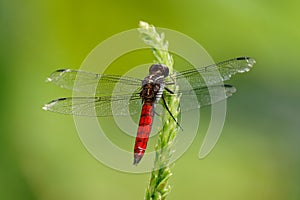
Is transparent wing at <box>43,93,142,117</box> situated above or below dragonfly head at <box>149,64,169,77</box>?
below

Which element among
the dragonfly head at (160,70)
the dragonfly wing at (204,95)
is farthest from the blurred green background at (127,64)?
the dragonfly head at (160,70)

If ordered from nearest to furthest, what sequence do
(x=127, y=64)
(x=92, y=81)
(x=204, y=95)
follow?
(x=204, y=95), (x=92, y=81), (x=127, y=64)

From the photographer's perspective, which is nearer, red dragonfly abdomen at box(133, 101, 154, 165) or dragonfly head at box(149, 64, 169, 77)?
dragonfly head at box(149, 64, 169, 77)

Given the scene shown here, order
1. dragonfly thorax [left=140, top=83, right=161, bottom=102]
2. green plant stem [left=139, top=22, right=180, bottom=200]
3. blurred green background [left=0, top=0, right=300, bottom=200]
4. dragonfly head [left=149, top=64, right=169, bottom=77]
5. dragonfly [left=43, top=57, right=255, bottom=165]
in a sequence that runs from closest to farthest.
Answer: green plant stem [left=139, top=22, right=180, bottom=200]
dragonfly head [left=149, top=64, right=169, bottom=77]
dragonfly thorax [left=140, top=83, right=161, bottom=102]
dragonfly [left=43, top=57, right=255, bottom=165]
blurred green background [left=0, top=0, right=300, bottom=200]

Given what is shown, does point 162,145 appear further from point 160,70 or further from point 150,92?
point 150,92

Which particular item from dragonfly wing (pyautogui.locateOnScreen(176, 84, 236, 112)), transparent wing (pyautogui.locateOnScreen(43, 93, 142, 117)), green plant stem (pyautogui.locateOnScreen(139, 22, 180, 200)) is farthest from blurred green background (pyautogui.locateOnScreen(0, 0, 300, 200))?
green plant stem (pyautogui.locateOnScreen(139, 22, 180, 200))

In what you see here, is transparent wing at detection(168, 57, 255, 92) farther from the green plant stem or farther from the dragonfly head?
the green plant stem

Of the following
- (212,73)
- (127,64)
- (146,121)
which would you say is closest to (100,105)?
(146,121)
